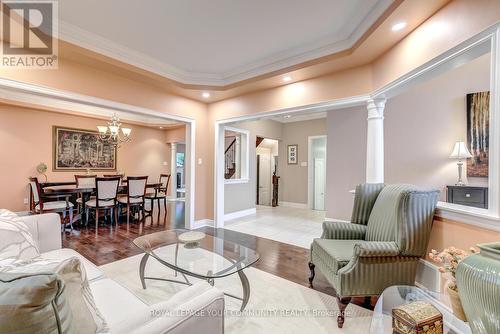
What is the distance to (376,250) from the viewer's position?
173 cm

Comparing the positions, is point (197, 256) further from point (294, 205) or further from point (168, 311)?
point (294, 205)

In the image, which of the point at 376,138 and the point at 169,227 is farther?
the point at 169,227

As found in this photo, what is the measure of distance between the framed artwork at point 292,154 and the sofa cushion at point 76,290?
6.39 m

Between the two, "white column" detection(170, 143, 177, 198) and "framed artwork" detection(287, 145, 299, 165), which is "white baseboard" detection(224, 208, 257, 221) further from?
"white column" detection(170, 143, 177, 198)

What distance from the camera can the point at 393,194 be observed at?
6.90 ft

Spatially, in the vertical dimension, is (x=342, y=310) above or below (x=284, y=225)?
above

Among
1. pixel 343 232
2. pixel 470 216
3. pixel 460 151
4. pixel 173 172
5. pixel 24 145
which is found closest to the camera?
pixel 470 216

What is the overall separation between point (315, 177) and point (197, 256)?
16.9ft

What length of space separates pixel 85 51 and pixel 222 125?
2497mm

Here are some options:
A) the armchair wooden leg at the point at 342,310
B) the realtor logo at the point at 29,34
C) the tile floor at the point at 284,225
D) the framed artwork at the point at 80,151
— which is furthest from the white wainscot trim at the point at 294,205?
the realtor logo at the point at 29,34

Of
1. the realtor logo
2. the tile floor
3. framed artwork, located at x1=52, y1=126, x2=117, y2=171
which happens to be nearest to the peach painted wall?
framed artwork, located at x1=52, y1=126, x2=117, y2=171

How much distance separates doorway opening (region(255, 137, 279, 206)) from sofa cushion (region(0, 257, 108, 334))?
682 centimetres

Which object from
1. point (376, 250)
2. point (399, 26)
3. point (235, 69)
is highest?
point (235, 69)

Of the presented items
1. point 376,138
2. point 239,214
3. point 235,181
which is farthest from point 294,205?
point 376,138
